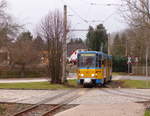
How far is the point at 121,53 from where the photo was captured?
82.6 meters

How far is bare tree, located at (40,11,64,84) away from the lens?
29.2m

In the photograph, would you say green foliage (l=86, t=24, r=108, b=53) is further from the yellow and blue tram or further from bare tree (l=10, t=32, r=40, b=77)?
the yellow and blue tram

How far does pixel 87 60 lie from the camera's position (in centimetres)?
2828

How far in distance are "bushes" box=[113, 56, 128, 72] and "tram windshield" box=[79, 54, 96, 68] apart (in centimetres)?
4138

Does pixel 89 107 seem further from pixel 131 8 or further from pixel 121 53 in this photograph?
pixel 121 53

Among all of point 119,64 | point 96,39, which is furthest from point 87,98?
point 96,39

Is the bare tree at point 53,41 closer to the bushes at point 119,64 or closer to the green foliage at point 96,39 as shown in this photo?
the bushes at point 119,64

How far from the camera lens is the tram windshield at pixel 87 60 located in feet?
Answer: 92.4

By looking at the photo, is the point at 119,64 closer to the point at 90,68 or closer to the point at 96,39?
the point at 96,39

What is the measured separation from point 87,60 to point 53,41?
3.42m

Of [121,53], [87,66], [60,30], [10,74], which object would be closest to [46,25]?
[60,30]

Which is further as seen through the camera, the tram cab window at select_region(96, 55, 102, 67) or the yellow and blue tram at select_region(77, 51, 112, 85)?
the tram cab window at select_region(96, 55, 102, 67)

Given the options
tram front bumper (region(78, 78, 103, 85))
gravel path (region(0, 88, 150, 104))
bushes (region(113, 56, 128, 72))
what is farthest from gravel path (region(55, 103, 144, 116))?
bushes (region(113, 56, 128, 72))

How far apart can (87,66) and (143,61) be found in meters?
46.1
